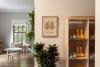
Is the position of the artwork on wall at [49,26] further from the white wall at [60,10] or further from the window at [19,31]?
the window at [19,31]

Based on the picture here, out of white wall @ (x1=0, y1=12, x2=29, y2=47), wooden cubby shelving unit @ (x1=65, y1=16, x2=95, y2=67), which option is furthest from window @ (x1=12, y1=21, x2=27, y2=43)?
wooden cubby shelving unit @ (x1=65, y1=16, x2=95, y2=67)

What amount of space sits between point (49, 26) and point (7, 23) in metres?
10.6

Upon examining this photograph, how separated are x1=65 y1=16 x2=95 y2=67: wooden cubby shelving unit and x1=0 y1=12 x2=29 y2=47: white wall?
34.5 feet

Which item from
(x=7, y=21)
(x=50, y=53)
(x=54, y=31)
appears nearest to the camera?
(x=50, y=53)

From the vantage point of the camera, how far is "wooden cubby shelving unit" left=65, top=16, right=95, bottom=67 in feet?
13.8

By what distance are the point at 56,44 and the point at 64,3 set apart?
1067mm

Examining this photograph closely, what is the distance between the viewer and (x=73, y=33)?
4504mm

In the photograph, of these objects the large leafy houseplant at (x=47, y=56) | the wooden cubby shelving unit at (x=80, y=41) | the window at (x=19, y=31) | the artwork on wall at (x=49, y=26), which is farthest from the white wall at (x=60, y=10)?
the window at (x=19, y=31)

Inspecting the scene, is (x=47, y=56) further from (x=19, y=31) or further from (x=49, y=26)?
(x=19, y=31)

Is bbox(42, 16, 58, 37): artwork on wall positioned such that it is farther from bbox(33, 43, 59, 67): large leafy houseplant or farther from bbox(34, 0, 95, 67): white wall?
bbox(33, 43, 59, 67): large leafy houseplant

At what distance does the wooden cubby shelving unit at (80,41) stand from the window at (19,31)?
1049 centimetres

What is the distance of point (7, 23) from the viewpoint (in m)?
14.7

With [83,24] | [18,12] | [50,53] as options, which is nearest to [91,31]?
[83,24]

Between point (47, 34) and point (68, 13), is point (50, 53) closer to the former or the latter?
point (47, 34)
